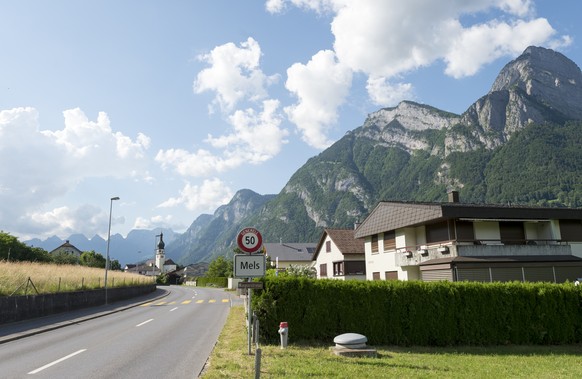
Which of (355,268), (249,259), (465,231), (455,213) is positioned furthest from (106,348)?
(355,268)

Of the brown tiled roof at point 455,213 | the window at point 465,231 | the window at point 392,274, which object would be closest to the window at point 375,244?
the brown tiled roof at point 455,213

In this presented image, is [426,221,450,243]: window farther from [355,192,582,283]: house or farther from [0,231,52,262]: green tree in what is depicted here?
[0,231,52,262]: green tree

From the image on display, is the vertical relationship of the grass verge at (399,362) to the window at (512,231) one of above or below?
below

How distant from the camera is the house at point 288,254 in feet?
238

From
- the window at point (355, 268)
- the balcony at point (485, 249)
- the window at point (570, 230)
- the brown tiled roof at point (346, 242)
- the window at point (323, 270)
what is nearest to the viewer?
the balcony at point (485, 249)

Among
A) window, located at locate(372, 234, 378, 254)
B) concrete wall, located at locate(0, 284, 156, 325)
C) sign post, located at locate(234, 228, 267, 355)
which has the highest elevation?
window, located at locate(372, 234, 378, 254)

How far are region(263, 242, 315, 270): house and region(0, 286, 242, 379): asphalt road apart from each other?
53.3 m

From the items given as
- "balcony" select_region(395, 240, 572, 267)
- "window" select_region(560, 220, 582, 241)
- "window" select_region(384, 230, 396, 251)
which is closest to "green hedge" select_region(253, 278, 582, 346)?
"balcony" select_region(395, 240, 572, 267)

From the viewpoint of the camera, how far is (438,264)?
83.5 feet

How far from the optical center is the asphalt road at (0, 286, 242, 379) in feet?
30.4

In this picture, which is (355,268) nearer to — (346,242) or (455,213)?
(346,242)

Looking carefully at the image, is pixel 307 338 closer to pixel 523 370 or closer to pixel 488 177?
pixel 523 370

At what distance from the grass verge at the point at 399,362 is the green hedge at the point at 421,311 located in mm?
551

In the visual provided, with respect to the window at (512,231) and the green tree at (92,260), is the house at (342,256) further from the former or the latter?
the green tree at (92,260)
